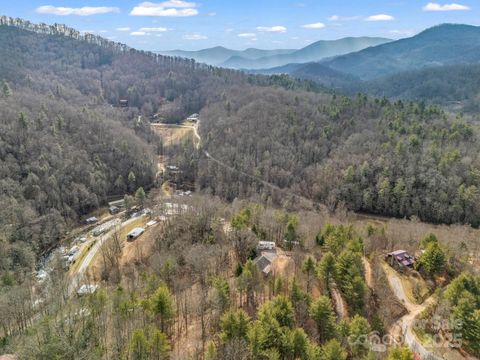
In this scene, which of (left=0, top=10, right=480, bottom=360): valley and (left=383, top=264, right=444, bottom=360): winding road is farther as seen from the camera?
(left=383, top=264, right=444, bottom=360): winding road

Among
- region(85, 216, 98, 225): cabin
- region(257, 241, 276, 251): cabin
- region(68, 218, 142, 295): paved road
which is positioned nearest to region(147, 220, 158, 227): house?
region(68, 218, 142, 295): paved road

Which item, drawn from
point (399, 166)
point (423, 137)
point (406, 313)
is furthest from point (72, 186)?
point (423, 137)

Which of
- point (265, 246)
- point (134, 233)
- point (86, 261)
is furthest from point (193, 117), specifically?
point (265, 246)

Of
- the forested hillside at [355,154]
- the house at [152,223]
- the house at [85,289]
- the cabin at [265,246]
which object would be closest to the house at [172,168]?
the forested hillside at [355,154]

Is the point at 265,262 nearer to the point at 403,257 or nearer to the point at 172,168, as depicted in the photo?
the point at 403,257

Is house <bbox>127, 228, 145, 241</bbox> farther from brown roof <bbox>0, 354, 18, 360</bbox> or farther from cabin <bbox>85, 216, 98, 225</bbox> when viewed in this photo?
brown roof <bbox>0, 354, 18, 360</bbox>

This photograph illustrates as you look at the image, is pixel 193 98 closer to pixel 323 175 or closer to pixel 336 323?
pixel 323 175
